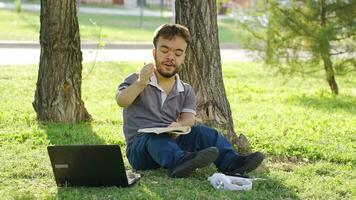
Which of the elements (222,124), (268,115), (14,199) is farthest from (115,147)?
(268,115)

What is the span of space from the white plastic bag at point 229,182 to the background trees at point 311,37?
20.7ft

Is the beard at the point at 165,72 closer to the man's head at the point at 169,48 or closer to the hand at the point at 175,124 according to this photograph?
the man's head at the point at 169,48

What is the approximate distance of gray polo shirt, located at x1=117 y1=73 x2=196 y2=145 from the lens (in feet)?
19.6

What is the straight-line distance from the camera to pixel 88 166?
5.30m

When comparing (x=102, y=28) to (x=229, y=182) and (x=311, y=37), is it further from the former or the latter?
(x=229, y=182)

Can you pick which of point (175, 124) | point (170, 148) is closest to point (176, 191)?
point (170, 148)

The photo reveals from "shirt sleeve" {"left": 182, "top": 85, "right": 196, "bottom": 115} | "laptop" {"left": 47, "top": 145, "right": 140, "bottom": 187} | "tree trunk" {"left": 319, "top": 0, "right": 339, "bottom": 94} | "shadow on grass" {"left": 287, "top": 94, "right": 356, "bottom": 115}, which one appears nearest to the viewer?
"laptop" {"left": 47, "top": 145, "right": 140, "bottom": 187}

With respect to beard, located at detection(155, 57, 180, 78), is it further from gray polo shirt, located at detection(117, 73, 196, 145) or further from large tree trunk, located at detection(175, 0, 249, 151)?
large tree trunk, located at detection(175, 0, 249, 151)

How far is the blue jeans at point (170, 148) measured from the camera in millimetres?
5676

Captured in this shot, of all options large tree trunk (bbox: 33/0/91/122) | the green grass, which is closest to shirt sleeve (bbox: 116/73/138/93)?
the green grass

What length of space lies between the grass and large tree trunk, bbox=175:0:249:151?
32.8 ft

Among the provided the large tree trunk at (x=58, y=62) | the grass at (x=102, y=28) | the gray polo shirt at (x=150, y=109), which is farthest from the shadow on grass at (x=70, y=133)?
the grass at (x=102, y=28)

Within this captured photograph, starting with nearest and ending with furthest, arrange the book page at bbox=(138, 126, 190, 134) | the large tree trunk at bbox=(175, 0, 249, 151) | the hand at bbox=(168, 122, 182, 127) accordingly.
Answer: the book page at bbox=(138, 126, 190, 134), the hand at bbox=(168, 122, 182, 127), the large tree trunk at bbox=(175, 0, 249, 151)

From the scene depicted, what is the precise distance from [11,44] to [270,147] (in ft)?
40.2
